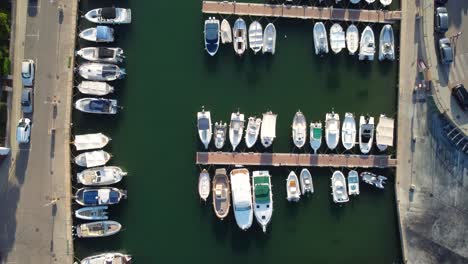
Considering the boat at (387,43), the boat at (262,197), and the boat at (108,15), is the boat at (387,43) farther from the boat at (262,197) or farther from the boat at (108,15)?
the boat at (108,15)

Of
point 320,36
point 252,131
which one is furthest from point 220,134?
point 320,36

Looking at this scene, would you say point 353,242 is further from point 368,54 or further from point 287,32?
point 287,32

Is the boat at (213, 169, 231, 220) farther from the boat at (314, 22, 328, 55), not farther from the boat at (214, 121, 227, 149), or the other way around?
the boat at (314, 22, 328, 55)

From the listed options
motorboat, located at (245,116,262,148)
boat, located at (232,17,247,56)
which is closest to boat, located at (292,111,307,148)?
motorboat, located at (245,116,262,148)

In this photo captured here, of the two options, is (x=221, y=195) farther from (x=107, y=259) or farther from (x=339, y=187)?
(x=107, y=259)

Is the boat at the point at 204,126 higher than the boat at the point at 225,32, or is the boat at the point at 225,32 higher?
the boat at the point at 225,32

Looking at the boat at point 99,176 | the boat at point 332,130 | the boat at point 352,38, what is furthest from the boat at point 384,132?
the boat at point 99,176
